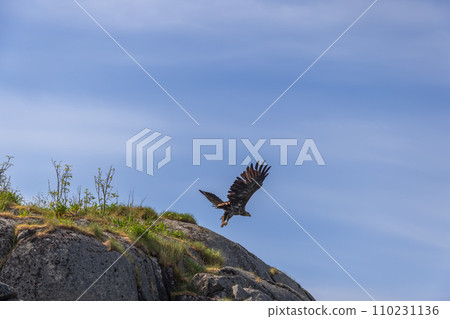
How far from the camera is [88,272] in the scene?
11867 mm

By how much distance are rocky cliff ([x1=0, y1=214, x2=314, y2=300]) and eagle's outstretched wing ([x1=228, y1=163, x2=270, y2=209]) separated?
290cm

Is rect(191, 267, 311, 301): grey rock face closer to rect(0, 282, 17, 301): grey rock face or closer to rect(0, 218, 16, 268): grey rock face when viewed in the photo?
rect(0, 218, 16, 268): grey rock face

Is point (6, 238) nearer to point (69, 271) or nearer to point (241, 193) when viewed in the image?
point (69, 271)

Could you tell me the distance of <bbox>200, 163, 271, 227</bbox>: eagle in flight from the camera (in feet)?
53.3

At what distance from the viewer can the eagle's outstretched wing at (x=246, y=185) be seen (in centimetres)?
1623

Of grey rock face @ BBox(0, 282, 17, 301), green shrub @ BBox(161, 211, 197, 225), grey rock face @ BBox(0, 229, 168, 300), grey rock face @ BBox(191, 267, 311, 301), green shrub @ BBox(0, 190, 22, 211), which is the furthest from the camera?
green shrub @ BBox(161, 211, 197, 225)

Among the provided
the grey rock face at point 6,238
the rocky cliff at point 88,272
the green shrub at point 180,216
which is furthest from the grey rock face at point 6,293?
the green shrub at point 180,216

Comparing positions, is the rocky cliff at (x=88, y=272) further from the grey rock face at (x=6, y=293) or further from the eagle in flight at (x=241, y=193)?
the eagle in flight at (x=241, y=193)

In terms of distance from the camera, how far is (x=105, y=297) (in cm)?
1177

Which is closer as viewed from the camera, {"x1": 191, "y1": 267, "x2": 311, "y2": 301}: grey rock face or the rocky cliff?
the rocky cliff

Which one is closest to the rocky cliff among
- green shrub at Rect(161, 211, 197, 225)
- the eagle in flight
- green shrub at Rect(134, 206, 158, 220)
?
the eagle in flight

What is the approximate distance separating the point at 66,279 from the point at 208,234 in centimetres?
880

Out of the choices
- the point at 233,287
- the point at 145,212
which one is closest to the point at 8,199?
the point at 145,212
